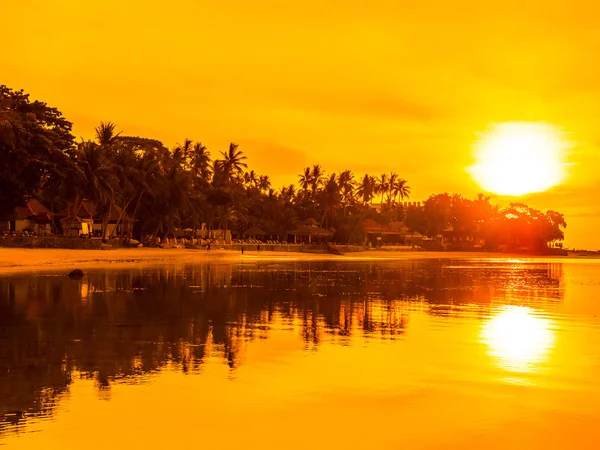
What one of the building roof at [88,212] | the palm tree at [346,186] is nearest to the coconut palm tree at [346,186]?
the palm tree at [346,186]

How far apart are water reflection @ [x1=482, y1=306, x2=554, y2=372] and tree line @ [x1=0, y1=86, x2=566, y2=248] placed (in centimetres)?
3937

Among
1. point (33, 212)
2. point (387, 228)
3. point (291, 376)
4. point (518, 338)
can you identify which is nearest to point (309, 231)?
point (387, 228)

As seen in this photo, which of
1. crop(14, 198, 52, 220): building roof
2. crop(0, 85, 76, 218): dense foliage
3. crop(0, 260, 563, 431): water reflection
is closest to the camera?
crop(0, 260, 563, 431): water reflection

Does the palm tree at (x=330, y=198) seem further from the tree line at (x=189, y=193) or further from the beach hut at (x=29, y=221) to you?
the beach hut at (x=29, y=221)

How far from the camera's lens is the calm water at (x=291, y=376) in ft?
29.7

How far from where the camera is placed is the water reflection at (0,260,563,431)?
41.5ft

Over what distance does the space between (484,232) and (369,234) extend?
118 feet

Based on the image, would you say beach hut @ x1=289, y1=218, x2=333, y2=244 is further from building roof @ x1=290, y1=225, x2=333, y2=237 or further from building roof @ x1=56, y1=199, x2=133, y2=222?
building roof @ x1=56, y1=199, x2=133, y2=222

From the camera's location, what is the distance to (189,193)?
274 feet

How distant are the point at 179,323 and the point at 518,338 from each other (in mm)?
9363

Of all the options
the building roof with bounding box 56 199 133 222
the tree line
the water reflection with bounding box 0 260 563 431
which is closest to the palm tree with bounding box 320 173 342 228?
the tree line

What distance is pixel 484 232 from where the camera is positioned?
15262 centimetres

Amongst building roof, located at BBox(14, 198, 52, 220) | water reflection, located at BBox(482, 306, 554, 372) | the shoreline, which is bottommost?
water reflection, located at BBox(482, 306, 554, 372)

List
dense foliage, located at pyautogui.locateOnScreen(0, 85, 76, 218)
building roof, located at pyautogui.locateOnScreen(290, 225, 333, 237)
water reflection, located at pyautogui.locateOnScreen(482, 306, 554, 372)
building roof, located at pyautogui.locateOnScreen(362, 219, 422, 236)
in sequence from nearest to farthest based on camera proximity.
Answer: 1. water reflection, located at pyautogui.locateOnScreen(482, 306, 554, 372)
2. dense foliage, located at pyautogui.locateOnScreen(0, 85, 76, 218)
3. building roof, located at pyautogui.locateOnScreen(290, 225, 333, 237)
4. building roof, located at pyautogui.locateOnScreen(362, 219, 422, 236)
